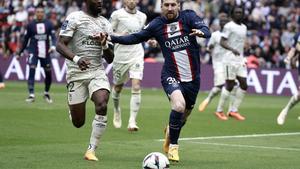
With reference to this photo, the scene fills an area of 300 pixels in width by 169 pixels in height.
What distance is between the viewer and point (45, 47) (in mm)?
24375

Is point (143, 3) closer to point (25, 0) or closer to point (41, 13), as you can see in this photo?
point (25, 0)

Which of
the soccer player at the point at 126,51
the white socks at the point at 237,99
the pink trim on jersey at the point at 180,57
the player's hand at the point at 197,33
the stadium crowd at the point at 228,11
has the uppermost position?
the player's hand at the point at 197,33

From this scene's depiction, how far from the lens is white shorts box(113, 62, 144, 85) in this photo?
17562mm

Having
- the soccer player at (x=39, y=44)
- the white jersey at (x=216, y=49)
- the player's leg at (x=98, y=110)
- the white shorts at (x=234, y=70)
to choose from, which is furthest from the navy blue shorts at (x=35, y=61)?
the player's leg at (x=98, y=110)

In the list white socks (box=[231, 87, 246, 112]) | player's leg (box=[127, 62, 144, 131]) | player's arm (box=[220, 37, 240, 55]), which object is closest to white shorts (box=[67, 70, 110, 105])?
player's leg (box=[127, 62, 144, 131])

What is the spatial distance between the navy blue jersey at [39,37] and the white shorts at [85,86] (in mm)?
11500

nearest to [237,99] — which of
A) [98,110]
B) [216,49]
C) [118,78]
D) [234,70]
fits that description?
[234,70]

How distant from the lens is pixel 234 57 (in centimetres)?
2180

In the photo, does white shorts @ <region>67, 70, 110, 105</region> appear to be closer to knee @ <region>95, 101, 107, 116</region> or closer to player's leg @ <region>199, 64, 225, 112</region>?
knee @ <region>95, 101, 107, 116</region>

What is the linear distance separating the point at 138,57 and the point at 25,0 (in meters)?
24.7

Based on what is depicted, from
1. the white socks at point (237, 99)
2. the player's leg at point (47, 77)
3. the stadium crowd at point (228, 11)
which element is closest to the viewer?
the white socks at point (237, 99)

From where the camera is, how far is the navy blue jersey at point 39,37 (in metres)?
24.3

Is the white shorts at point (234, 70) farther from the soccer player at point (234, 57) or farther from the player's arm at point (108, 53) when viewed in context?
the player's arm at point (108, 53)

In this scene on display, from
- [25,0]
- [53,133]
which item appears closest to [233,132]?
[53,133]
